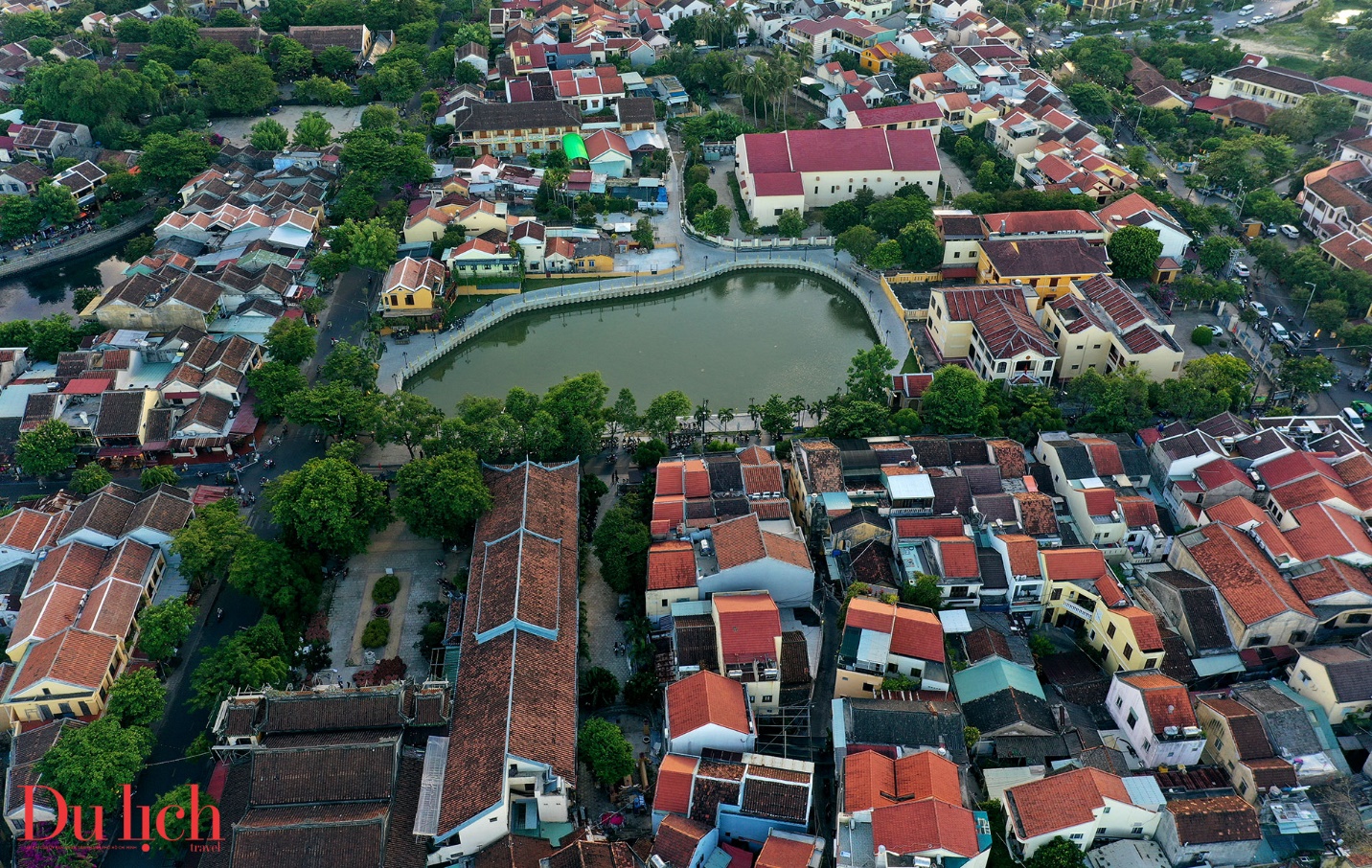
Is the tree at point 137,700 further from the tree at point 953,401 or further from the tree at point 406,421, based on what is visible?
the tree at point 953,401

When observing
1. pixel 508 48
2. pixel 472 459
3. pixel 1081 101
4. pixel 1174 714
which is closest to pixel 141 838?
pixel 472 459

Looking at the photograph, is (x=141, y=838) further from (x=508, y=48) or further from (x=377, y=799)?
(x=508, y=48)

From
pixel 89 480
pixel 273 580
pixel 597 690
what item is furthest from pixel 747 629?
pixel 89 480

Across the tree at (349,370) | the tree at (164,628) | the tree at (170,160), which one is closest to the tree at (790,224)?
the tree at (349,370)

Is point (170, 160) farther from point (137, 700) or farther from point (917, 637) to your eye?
point (917, 637)

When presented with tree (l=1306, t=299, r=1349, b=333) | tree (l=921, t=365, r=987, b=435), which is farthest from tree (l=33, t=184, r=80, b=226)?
tree (l=1306, t=299, r=1349, b=333)

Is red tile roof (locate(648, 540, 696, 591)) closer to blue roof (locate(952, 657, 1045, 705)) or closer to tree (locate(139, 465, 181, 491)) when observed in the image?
blue roof (locate(952, 657, 1045, 705))
